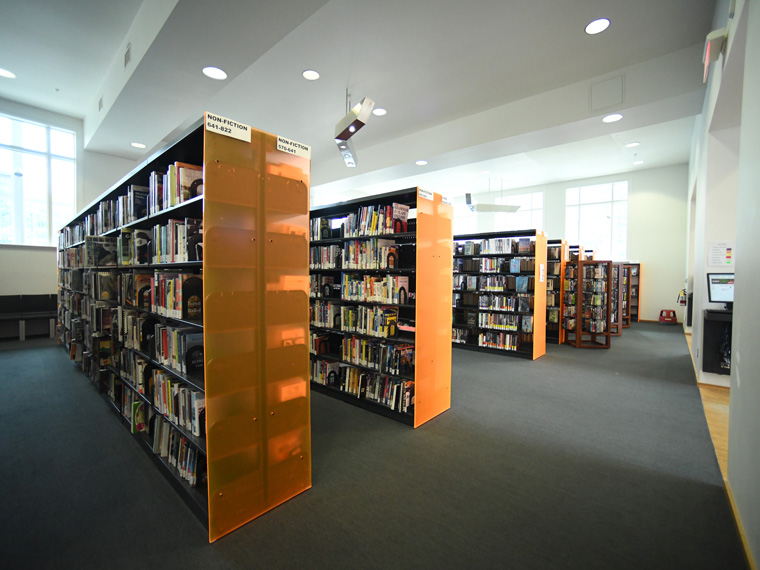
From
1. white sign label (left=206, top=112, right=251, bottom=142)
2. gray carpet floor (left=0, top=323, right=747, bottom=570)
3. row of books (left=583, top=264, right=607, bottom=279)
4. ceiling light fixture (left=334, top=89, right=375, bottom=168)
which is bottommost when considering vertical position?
gray carpet floor (left=0, top=323, right=747, bottom=570)

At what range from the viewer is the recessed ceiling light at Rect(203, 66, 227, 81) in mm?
3801

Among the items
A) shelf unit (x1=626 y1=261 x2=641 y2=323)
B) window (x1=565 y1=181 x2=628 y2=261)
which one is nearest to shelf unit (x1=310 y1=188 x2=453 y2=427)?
window (x1=565 y1=181 x2=628 y2=261)

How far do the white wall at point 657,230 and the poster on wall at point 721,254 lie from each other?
23.6 feet

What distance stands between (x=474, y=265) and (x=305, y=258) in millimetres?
5129

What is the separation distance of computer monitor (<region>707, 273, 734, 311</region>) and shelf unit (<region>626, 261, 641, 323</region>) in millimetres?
6984

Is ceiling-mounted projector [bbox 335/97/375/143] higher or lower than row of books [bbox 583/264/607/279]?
higher

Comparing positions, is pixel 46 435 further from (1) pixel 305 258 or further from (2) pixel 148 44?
(2) pixel 148 44

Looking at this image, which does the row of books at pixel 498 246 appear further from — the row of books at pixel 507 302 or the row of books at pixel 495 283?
the row of books at pixel 507 302

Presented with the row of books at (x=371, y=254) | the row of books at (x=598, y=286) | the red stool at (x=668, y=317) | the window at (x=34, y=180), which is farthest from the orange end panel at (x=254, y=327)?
the red stool at (x=668, y=317)

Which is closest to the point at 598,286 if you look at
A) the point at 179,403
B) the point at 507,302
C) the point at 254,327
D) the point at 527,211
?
the point at 507,302

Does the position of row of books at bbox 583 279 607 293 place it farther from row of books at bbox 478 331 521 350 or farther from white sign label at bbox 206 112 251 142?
white sign label at bbox 206 112 251 142

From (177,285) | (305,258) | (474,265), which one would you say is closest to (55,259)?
(177,285)

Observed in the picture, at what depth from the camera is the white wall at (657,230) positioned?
10.0m

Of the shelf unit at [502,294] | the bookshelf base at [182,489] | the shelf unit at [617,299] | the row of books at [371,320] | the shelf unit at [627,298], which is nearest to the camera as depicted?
the bookshelf base at [182,489]
